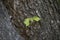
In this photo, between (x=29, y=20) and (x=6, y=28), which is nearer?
(x=29, y=20)

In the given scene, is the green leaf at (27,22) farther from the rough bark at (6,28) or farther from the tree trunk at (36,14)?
the rough bark at (6,28)

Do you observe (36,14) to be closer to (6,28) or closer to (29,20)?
(29,20)

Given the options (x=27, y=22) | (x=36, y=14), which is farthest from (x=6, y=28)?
(x=36, y=14)

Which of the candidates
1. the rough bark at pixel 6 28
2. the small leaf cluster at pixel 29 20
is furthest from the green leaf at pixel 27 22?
the rough bark at pixel 6 28

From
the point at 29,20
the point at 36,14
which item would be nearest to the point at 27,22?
the point at 29,20

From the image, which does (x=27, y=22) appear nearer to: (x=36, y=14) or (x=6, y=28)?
(x=36, y=14)

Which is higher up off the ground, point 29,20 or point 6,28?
point 6,28

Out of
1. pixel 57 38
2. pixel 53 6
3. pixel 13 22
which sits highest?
pixel 13 22

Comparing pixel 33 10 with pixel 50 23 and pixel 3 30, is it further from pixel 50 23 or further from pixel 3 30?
pixel 3 30

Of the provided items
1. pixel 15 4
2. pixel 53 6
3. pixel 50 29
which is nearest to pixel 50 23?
pixel 50 29
